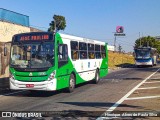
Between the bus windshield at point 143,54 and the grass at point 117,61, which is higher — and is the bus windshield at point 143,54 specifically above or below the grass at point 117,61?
above

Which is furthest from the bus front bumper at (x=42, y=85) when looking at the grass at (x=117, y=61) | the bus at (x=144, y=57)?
the grass at (x=117, y=61)

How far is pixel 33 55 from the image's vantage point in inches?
523

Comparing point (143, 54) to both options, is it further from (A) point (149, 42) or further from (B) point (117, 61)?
(A) point (149, 42)

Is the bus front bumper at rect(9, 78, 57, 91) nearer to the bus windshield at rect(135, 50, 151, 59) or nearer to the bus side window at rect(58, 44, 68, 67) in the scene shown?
the bus side window at rect(58, 44, 68, 67)

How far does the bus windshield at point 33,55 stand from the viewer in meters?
13.2

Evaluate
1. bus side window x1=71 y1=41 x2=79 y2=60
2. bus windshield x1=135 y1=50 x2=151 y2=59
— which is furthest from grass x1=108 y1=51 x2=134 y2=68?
bus side window x1=71 y1=41 x2=79 y2=60

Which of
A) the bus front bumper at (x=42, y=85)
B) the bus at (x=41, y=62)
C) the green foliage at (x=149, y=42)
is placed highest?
the green foliage at (x=149, y=42)

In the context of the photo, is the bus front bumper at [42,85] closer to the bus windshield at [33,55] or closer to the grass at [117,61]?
the bus windshield at [33,55]

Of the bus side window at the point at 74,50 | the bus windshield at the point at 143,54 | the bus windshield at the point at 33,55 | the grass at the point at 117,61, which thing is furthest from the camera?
the grass at the point at 117,61

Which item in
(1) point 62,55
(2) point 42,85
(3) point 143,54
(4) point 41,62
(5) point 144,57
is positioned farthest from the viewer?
(3) point 143,54

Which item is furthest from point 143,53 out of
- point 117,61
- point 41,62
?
point 41,62

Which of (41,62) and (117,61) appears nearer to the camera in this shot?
(41,62)

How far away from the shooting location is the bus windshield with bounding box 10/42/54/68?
13172 millimetres

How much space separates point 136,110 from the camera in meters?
10.0
